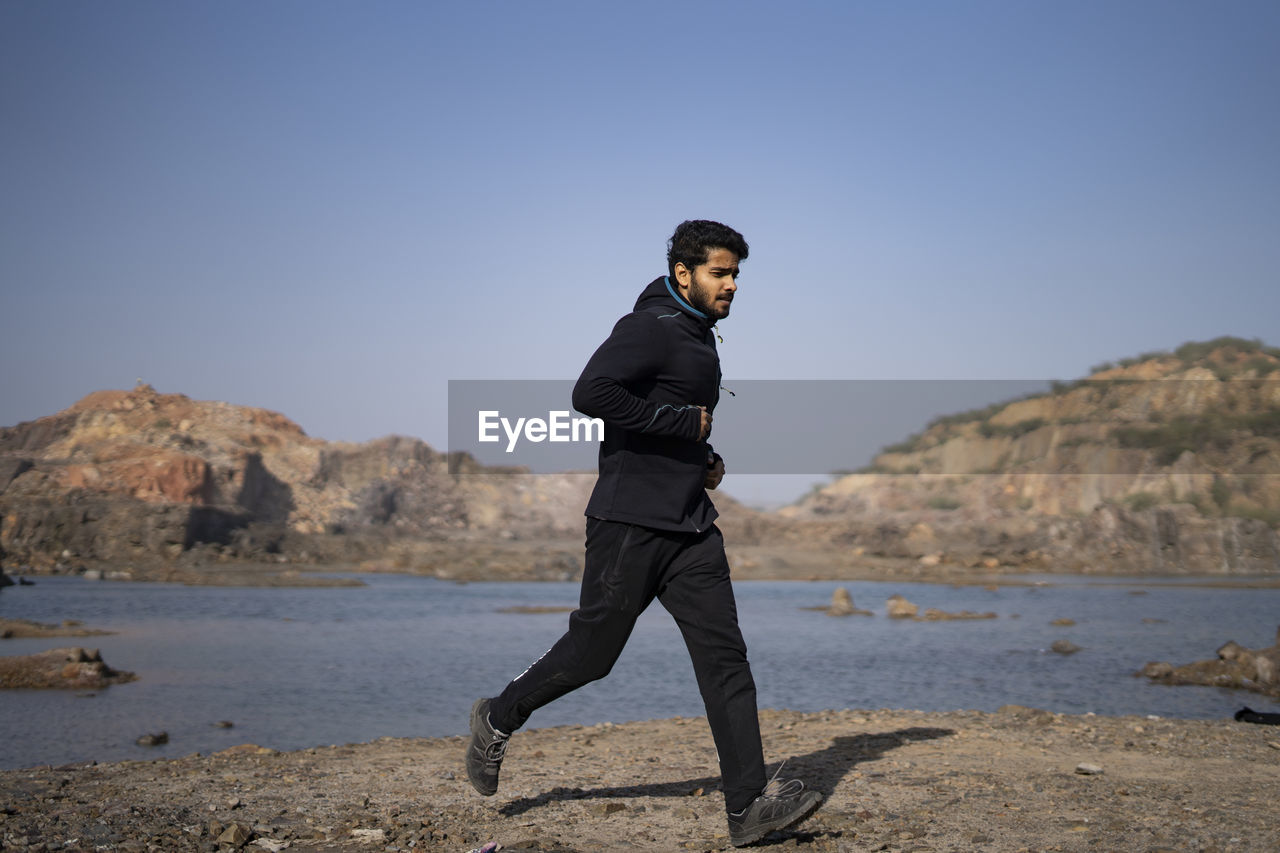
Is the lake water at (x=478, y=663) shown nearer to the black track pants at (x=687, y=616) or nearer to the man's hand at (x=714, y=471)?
the black track pants at (x=687, y=616)

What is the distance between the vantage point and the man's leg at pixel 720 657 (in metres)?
3.50

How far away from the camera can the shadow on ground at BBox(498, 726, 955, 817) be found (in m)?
4.34

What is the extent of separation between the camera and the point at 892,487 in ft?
199

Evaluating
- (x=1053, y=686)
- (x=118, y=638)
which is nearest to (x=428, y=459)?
(x=118, y=638)

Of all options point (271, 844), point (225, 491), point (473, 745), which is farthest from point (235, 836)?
point (225, 491)

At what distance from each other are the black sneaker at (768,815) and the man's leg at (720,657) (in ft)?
0.14

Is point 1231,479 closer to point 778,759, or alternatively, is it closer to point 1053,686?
point 1053,686

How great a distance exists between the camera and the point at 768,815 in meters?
3.44

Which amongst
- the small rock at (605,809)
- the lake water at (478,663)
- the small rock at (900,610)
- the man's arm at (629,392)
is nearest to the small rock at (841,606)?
the lake water at (478,663)

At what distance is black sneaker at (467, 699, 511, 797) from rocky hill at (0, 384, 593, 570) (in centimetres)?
4181

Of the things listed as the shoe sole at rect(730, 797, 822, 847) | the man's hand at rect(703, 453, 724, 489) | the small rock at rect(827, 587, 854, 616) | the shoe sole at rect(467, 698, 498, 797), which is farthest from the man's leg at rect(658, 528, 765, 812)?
the small rock at rect(827, 587, 854, 616)

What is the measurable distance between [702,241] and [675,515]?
926mm

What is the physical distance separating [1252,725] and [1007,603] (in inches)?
863

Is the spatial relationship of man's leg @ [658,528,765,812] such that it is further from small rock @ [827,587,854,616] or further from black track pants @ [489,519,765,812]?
small rock @ [827,587,854,616]
